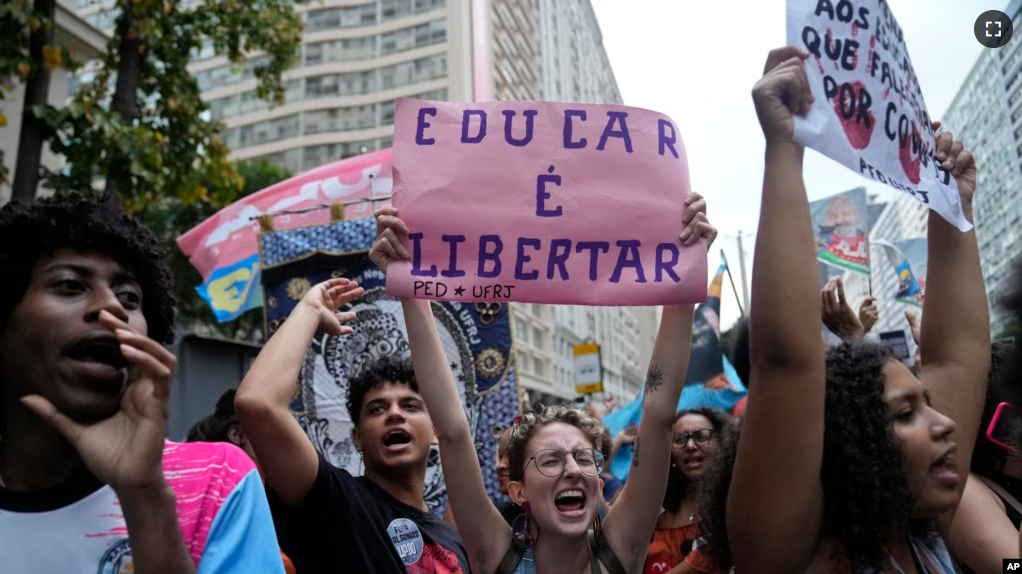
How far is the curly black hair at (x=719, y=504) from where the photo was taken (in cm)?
194

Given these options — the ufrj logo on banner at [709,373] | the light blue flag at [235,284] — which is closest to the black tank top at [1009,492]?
the ufrj logo on banner at [709,373]

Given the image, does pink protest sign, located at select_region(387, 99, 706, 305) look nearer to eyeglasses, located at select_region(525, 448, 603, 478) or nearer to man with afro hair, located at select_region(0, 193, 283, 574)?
eyeglasses, located at select_region(525, 448, 603, 478)

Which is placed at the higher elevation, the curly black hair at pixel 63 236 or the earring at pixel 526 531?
the curly black hair at pixel 63 236

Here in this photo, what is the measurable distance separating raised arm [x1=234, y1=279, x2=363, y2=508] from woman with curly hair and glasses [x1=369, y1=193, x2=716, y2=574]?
0.38 meters

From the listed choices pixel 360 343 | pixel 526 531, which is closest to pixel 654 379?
pixel 526 531

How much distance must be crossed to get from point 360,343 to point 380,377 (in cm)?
134

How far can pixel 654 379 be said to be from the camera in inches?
96.6

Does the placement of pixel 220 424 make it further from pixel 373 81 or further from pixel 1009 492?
pixel 373 81

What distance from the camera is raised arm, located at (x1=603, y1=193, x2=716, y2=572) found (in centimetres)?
236

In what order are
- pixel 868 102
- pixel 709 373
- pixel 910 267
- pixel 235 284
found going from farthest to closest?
pixel 910 267, pixel 235 284, pixel 709 373, pixel 868 102

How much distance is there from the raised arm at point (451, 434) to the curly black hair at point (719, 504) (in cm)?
66

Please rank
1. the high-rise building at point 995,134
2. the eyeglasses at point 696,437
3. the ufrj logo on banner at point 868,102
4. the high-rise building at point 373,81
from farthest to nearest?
the high-rise building at point 373,81, the high-rise building at point 995,134, the eyeglasses at point 696,437, the ufrj logo on banner at point 868,102

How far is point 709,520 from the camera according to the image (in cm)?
198

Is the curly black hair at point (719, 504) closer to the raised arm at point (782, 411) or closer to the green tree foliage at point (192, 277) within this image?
the raised arm at point (782, 411)
